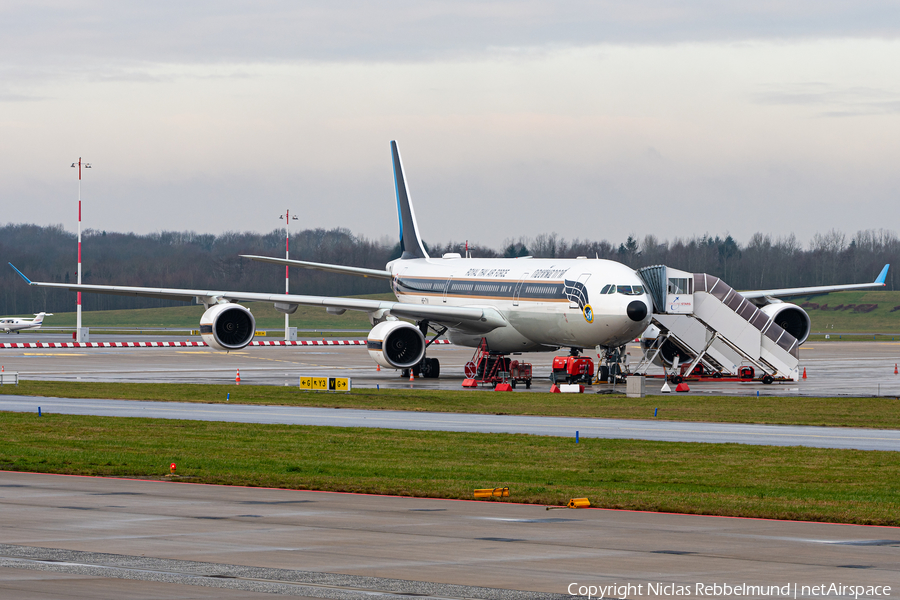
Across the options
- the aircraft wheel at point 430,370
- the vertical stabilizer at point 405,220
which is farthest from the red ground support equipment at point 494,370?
the vertical stabilizer at point 405,220

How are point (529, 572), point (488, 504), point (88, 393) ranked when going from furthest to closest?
point (88, 393) → point (488, 504) → point (529, 572)

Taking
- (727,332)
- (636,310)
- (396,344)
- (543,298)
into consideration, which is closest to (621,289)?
(636,310)

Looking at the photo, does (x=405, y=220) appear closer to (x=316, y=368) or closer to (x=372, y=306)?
(x=316, y=368)

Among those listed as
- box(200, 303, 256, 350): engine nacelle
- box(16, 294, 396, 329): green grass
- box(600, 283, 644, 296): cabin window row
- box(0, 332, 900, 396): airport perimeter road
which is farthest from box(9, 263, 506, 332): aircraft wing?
box(16, 294, 396, 329): green grass

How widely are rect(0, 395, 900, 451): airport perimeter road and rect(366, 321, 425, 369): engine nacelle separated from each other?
927 cm

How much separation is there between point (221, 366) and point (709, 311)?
84.0 feet

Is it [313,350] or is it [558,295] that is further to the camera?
[313,350]

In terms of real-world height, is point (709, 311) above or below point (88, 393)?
above

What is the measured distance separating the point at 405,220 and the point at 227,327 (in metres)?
13.6

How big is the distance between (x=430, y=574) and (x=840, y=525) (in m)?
6.42

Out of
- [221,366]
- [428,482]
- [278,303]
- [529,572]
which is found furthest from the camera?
[221,366]

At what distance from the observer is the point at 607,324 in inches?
1617

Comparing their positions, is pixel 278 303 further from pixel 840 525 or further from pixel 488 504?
pixel 840 525

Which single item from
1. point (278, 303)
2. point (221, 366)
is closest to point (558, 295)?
point (278, 303)
